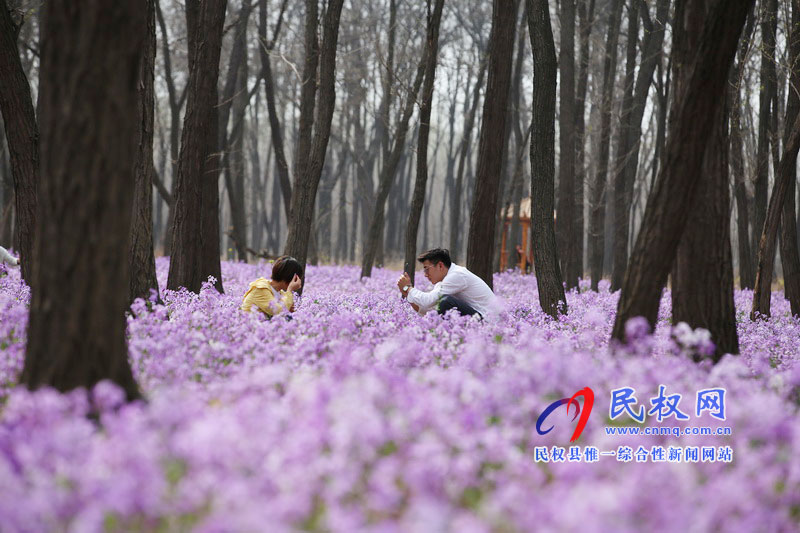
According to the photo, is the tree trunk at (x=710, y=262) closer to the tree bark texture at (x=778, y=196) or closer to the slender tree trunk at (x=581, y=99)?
the tree bark texture at (x=778, y=196)

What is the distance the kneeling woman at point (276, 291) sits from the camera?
800 centimetres

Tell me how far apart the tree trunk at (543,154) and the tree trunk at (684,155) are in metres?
4.88

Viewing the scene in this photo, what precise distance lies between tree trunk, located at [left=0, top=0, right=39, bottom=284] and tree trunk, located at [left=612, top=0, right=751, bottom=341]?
6.82 meters

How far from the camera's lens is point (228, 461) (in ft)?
9.71

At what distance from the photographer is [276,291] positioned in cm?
859

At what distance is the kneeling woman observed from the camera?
800 centimetres

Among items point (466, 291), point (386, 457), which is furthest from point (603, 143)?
point (386, 457)

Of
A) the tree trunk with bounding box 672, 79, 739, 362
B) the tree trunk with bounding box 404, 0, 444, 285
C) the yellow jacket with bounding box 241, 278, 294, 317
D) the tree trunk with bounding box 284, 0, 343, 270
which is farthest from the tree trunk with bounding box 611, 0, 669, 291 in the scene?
the tree trunk with bounding box 672, 79, 739, 362

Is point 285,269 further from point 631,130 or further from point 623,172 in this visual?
point 631,130

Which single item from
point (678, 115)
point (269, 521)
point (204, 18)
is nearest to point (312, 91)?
point (204, 18)

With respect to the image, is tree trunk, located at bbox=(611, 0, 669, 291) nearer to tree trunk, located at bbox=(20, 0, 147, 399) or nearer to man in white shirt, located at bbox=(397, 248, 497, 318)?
man in white shirt, located at bbox=(397, 248, 497, 318)

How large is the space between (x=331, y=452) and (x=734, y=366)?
2.45 m

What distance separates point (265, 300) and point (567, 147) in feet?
32.2

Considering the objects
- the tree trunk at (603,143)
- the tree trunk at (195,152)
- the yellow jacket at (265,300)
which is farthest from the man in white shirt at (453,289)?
the tree trunk at (603,143)
